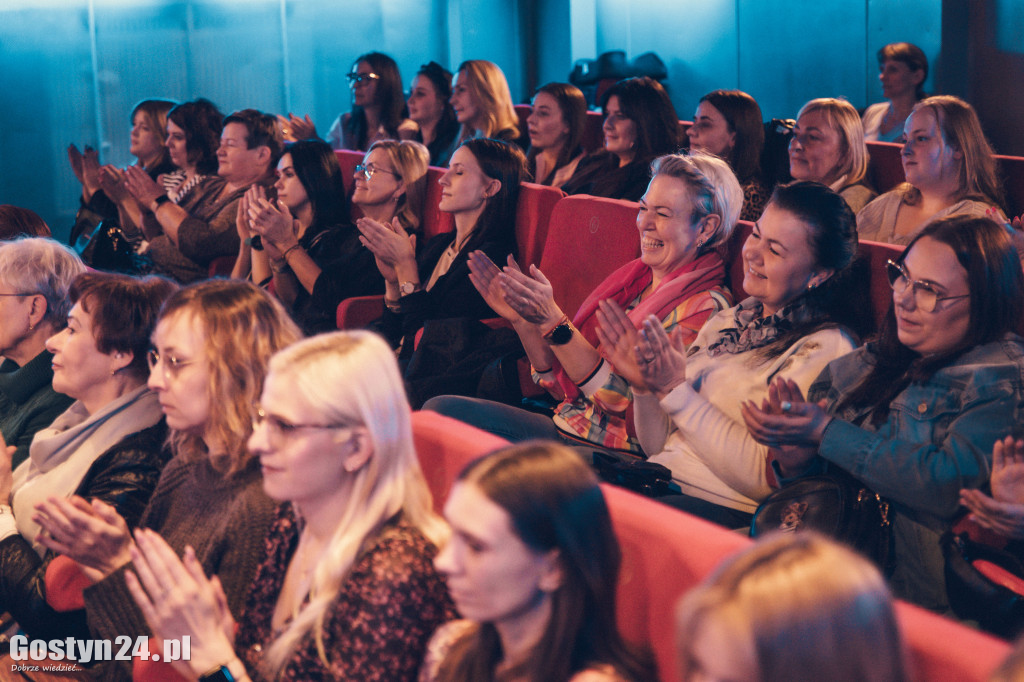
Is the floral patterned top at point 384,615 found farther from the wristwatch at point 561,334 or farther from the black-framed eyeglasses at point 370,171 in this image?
the black-framed eyeglasses at point 370,171

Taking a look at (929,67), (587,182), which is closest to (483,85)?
(587,182)

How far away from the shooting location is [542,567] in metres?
1.04

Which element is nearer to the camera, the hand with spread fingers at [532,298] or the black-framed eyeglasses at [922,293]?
the black-framed eyeglasses at [922,293]

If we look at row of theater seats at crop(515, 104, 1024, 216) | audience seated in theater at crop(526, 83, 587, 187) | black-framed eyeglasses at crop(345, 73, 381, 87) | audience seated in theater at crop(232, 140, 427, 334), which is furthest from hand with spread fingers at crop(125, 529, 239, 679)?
black-framed eyeglasses at crop(345, 73, 381, 87)

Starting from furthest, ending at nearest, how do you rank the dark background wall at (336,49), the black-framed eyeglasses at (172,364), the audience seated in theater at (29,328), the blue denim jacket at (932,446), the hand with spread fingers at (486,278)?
the dark background wall at (336,49)
the hand with spread fingers at (486,278)
the audience seated in theater at (29,328)
the black-framed eyeglasses at (172,364)
the blue denim jacket at (932,446)

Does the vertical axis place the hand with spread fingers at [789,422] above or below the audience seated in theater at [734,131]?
below

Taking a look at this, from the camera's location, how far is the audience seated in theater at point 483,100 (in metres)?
5.00

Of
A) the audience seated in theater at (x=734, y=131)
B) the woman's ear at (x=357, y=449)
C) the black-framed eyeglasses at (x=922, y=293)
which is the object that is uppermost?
the audience seated in theater at (x=734, y=131)

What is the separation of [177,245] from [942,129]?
3.08 metres

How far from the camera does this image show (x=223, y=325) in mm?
1668

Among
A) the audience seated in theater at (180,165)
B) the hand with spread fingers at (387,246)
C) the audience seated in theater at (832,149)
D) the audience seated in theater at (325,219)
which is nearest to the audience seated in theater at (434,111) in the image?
the audience seated in theater at (180,165)

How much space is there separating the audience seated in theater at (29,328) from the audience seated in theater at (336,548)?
101 cm

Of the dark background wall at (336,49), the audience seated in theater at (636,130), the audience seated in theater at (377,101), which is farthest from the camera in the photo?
the dark background wall at (336,49)

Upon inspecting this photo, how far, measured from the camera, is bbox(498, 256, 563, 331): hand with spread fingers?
238 centimetres
